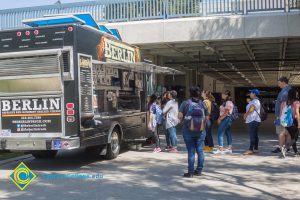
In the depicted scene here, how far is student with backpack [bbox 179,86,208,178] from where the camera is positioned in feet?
24.8

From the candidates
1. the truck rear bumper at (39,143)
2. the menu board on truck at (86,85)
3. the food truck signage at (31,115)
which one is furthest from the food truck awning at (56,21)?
the truck rear bumper at (39,143)

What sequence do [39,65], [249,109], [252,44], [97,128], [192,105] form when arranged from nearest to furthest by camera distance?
[192,105], [39,65], [97,128], [249,109], [252,44]

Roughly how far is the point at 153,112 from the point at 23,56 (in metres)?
4.15

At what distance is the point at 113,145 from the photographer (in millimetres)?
10109

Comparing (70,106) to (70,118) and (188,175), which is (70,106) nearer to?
(70,118)

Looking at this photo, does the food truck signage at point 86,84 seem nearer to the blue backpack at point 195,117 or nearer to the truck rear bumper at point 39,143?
the truck rear bumper at point 39,143

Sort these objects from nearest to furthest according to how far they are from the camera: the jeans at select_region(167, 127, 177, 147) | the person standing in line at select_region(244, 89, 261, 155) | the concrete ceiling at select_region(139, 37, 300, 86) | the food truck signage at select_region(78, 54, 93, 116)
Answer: the food truck signage at select_region(78, 54, 93, 116) < the person standing in line at select_region(244, 89, 261, 155) < the jeans at select_region(167, 127, 177, 147) < the concrete ceiling at select_region(139, 37, 300, 86)

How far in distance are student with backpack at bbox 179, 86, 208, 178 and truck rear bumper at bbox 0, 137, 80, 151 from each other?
7.37 ft

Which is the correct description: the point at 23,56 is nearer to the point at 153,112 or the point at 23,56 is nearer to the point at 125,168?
the point at 125,168

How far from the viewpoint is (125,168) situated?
8961mm

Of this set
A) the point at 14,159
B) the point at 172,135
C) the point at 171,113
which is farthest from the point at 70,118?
the point at 172,135

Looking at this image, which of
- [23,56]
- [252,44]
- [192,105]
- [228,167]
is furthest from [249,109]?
[252,44]

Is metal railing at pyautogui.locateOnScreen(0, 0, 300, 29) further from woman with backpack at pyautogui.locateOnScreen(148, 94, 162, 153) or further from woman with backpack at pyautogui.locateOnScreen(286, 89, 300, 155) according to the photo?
woman with backpack at pyautogui.locateOnScreen(286, 89, 300, 155)

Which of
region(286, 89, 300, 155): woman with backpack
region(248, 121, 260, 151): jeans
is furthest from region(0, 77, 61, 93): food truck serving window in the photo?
region(286, 89, 300, 155): woman with backpack
